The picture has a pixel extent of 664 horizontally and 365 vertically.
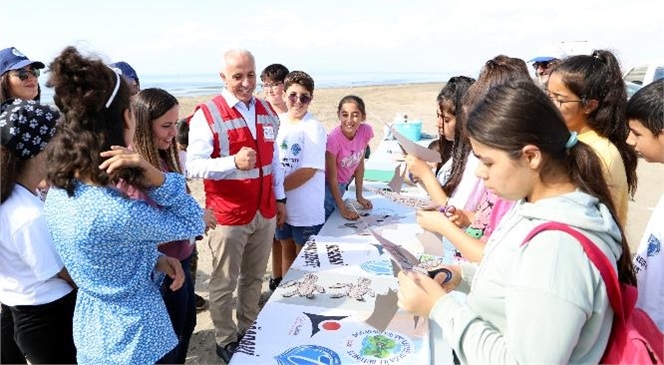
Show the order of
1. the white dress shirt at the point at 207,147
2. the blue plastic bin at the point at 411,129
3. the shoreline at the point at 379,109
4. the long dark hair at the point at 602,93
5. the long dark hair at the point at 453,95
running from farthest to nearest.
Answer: the shoreline at the point at 379,109 < the blue plastic bin at the point at 411,129 < the white dress shirt at the point at 207,147 < the long dark hair at the point at 453,95 < the long dark hair at the point at 602,93

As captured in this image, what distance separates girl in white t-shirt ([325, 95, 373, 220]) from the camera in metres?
3.21

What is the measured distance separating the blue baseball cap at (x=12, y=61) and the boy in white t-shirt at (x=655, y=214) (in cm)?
333

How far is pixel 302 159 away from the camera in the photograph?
297cm

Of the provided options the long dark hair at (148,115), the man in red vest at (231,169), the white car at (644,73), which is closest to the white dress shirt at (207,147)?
the man in red vest at (231,169)

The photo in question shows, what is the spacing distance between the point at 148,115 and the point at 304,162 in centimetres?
120

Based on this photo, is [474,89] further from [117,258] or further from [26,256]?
[26,256]

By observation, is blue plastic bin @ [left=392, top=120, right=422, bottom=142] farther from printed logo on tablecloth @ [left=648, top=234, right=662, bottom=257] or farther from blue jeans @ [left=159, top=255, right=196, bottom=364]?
printed logo on tablecloth @ [left=648, top=234, right=662, bottom=257]

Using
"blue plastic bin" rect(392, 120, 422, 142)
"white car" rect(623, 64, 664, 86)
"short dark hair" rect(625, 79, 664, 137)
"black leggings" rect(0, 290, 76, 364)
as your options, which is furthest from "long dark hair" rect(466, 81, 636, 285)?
"white car" rect(623, 64, 664, 86)

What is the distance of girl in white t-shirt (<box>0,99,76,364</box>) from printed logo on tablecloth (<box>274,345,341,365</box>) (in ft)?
2.59

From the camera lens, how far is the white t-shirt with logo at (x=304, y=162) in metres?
2.95

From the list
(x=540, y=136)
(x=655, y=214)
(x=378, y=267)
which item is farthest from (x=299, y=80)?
(x=540, y=136)

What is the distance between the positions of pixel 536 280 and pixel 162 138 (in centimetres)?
167

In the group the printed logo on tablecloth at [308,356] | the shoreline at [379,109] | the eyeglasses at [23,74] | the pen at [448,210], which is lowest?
the shoreline at [379,109]

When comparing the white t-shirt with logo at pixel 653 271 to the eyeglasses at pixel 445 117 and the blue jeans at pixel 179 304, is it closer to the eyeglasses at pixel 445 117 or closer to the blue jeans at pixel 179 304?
the eyeglasses at pixel 445 117
